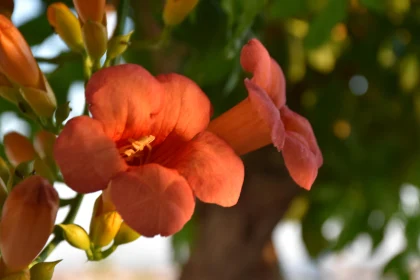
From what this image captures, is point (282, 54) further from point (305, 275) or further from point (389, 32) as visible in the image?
point (305, 275)

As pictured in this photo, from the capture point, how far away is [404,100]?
3.46 feet

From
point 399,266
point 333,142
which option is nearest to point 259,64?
point 333,142

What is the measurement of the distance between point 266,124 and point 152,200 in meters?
0.11

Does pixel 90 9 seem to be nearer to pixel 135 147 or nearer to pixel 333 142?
pixel 135 147

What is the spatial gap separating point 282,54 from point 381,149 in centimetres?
29

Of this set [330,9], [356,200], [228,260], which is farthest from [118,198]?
[356,200]

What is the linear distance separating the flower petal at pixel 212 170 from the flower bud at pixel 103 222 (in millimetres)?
65

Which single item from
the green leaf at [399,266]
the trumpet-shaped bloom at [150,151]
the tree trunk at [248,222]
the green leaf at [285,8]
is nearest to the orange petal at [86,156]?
the trumpet-shaped bloom at [150,151]

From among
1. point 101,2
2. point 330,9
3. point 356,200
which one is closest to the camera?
point 101,2

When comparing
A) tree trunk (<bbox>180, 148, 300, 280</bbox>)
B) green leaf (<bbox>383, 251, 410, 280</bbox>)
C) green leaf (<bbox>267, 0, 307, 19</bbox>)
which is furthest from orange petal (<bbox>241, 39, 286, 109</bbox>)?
green leaf (<bbox>383, 251, 410, 280</bbox>)

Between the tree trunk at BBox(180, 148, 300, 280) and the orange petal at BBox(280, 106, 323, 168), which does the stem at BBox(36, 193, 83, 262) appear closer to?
the orange petal at BBox(280, 106, 323, 168)

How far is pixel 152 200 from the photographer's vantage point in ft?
0.93

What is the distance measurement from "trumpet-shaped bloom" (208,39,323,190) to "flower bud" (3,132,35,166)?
0.17 metres

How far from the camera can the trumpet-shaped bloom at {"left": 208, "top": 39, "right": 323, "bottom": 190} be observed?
1.04 ft
